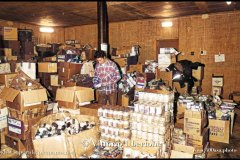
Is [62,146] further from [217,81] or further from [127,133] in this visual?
[217,81]

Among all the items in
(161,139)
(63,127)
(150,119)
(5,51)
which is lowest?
(161,139)

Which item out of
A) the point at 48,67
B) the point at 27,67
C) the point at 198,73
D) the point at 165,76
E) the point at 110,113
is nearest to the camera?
the point at 110,113

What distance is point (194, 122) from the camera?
13.6ft

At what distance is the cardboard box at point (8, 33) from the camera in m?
7.40

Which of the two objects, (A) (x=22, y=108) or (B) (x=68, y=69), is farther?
(B) (x=68, y=69)

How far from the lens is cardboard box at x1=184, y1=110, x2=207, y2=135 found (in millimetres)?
4117

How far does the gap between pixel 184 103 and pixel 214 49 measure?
10.2ft

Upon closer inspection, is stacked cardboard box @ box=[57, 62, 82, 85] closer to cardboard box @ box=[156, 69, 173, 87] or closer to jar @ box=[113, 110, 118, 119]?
cardboard box @ box=[156, 69, 173, 87]

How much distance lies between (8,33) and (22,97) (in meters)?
4.39

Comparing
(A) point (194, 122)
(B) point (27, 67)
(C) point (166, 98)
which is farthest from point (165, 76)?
(B) point (27, 67)

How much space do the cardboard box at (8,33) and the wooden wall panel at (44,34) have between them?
2.34ft

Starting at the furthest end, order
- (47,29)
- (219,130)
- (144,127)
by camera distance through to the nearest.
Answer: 1. (47,29)
2. (219,130)
3. (144,127)

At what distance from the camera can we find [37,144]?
3.35 metres

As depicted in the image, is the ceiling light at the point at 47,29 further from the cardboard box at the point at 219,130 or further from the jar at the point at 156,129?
the cardboard box at the point at 219,130
